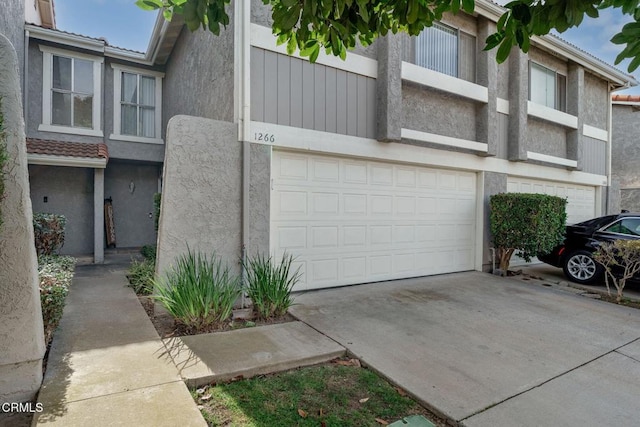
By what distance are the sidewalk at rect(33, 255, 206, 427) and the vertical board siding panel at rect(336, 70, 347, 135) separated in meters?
4.39

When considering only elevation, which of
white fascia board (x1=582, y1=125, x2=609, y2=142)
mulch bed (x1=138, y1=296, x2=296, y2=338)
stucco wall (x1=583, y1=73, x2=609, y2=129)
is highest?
stucco wall (x1=583, y1=73, x2=609, y2=129)

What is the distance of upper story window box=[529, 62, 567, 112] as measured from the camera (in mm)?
9766

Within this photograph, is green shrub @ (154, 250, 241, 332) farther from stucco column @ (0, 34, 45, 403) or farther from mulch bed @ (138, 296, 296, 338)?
stucco column @ (0, 34, 45, 403)

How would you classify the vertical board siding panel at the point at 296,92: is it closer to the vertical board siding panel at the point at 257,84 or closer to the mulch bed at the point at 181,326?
the vertical board siding panel at the point at 257,84

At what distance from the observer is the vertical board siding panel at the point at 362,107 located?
6742 mm

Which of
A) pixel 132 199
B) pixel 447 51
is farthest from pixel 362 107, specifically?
pixel 132 199

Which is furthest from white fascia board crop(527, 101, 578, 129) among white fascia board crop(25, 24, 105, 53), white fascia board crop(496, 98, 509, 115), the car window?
white fascia board crop(25, 24, 105, 53)

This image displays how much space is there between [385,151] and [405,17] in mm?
4555

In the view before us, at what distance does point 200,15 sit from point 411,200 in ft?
20.3

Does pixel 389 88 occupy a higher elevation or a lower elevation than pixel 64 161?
higher

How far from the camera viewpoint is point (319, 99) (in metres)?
6.26

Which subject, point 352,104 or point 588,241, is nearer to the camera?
point 352,104

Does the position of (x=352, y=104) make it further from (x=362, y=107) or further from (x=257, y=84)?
(x=257, y=84)

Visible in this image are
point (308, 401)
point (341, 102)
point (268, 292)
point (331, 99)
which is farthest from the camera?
point (341, 102)
